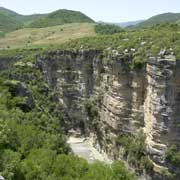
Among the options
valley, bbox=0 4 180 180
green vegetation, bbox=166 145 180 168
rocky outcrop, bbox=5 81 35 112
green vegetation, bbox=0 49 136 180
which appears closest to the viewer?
green vegetation, bbox=0 49 136 180

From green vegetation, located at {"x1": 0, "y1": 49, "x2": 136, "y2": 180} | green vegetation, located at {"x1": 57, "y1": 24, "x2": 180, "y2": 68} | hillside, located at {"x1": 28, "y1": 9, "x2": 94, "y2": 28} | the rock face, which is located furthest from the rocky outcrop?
hillside, located at {"x1": 28, "y1": 9, "x2": 94, "y2": 28}

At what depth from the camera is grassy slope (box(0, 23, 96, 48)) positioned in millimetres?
110312

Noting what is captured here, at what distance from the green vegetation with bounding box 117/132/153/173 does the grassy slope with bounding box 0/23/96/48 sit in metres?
62.2

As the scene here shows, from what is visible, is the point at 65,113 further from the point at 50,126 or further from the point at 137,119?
the point at 50,126

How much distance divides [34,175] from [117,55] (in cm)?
2651

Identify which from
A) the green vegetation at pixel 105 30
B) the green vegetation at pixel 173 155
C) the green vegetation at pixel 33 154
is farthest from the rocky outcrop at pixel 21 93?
the green vegetation at pixel 105 30

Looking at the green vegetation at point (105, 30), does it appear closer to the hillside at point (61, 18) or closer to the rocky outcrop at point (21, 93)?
the hillside at point (61, 18)

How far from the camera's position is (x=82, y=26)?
12181 centimetres

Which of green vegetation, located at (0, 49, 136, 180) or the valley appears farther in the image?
the valley

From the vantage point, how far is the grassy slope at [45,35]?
110 meters

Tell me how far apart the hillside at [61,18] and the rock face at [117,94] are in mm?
87626

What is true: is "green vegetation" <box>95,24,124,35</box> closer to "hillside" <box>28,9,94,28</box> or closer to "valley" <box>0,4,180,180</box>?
"hillside" <box>28,9,94,28</box>

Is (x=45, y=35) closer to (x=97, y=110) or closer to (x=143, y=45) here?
(x=97, y=110)

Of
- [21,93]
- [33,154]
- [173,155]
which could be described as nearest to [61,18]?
[21,93]
